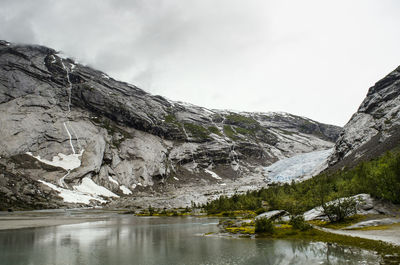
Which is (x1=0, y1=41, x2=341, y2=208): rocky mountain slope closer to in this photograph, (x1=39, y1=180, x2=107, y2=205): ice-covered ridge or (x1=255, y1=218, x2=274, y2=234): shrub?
(x1=39, y1=180, x2=107, y2=205): ice-covered ridge

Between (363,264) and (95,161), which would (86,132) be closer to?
(95,161)

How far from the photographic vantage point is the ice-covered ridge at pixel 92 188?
123000 millimetres

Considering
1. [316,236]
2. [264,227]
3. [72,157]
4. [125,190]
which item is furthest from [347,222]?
[72,157]

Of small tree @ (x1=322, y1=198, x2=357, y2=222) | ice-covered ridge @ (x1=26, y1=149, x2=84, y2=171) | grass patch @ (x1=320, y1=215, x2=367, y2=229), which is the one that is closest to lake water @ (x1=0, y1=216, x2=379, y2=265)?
grass patch @ (x1=320, y1=215, x2=367, y2=229)

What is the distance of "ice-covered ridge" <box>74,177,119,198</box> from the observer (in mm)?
123000

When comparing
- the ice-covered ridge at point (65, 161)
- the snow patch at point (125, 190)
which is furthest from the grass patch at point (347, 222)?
the ice-covered ridge at point (65, 161)

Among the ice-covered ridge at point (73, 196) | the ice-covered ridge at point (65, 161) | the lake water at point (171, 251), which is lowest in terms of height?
the lake water at point (171, 251)

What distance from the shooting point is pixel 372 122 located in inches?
5157

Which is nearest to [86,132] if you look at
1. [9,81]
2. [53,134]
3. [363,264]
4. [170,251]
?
[53,134]

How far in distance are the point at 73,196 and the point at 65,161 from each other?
32.7 meters

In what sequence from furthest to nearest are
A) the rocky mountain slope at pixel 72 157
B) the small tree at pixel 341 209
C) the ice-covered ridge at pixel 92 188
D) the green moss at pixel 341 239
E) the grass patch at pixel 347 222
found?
the ice-covered ridge at pixel 92 188 → the rocky mountain slope at pixel 72 157 → the small tree at pixel 341 209 → the grass patch at pixel 347 222 → the green moss at pixel 341 239

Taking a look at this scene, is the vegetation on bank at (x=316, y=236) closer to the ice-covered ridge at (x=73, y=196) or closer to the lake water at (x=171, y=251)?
the lake water at (x=171, y=251)

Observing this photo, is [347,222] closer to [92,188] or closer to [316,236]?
[316,236]

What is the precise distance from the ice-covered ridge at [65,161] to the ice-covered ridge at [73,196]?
18753 mm
